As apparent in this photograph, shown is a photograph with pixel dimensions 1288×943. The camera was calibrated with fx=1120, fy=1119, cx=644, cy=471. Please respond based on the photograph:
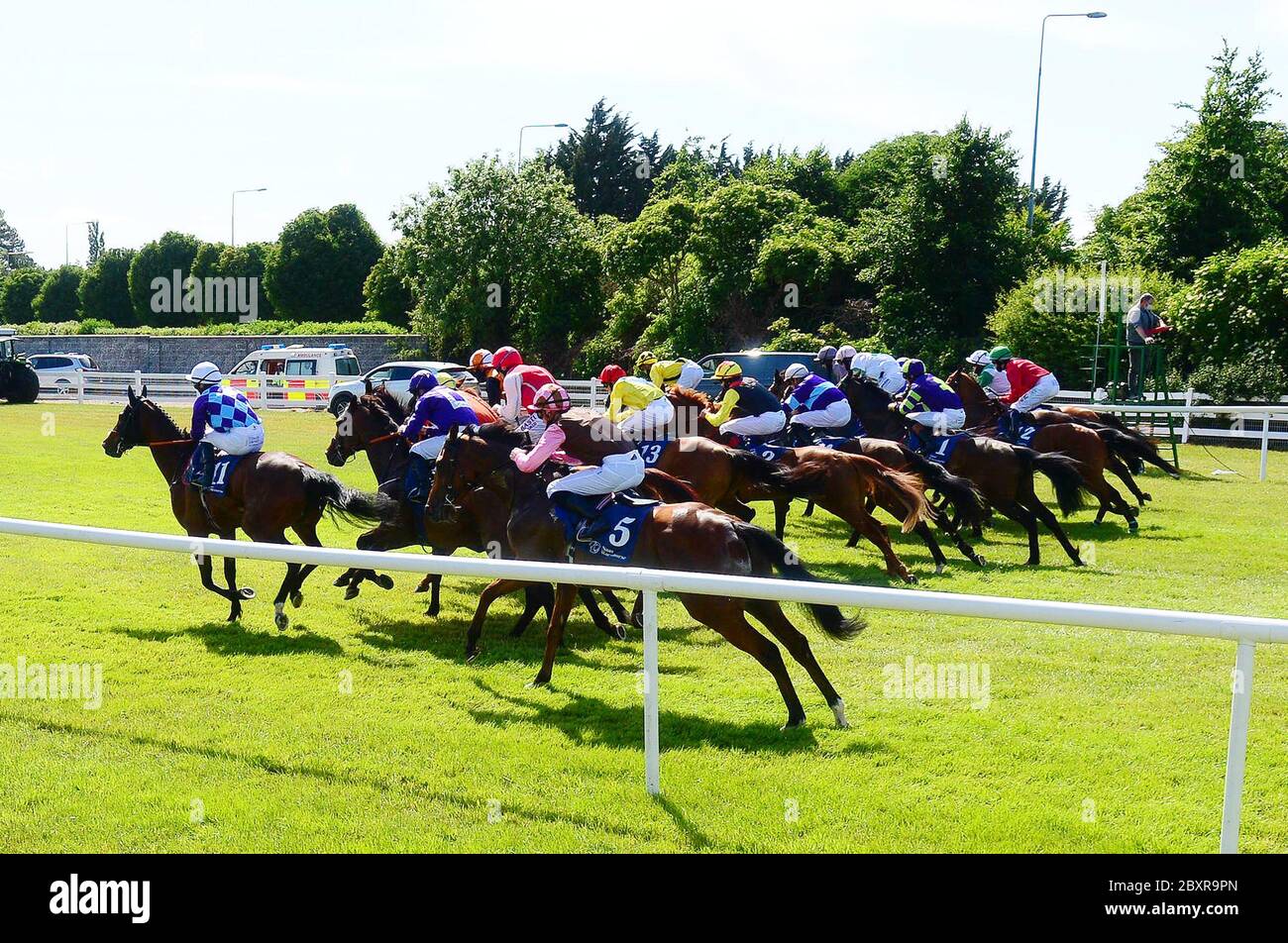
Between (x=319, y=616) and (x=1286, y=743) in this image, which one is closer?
(x=1286, y=743)

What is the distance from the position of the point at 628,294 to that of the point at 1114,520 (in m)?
20.5

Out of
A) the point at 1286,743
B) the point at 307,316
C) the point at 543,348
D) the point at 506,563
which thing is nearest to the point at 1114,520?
the point at 1286,743

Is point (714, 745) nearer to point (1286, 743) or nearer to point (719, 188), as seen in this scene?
point (1286, 743)

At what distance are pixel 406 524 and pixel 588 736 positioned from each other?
3692 mm

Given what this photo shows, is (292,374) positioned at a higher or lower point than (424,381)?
lower

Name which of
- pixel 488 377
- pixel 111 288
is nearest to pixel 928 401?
pixel 488 377

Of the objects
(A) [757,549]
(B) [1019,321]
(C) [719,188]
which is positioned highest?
(C) [719,188]

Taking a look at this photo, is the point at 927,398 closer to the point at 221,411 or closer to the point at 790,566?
the point at 790,566

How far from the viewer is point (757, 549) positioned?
564 cm

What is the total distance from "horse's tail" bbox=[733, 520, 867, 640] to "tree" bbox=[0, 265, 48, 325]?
68.0m

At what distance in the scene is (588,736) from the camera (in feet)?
17.4

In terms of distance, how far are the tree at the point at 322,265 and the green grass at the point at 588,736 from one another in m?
39.3

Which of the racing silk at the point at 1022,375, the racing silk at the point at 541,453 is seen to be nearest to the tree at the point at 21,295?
the racing silk at the point at 1022,375

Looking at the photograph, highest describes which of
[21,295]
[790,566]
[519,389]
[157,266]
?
[157,266]
